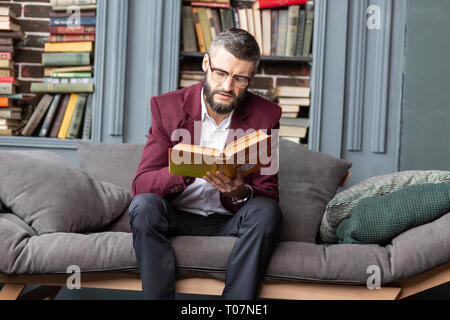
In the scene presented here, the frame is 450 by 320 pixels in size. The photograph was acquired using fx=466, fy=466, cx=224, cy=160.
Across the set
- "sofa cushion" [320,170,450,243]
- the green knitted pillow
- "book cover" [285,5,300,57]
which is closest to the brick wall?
"book cover" [285,5,300,57]

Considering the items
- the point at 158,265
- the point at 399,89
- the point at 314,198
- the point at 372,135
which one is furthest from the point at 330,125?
the point at 158,265

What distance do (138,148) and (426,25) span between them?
5.53ft

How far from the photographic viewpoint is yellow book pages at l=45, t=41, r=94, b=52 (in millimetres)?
2725

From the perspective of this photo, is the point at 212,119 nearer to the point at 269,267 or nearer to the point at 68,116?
the point at 269,267

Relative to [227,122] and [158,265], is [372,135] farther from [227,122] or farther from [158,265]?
[158,265]

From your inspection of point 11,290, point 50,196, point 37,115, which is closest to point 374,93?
point 50,196

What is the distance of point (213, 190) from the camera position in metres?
1.81

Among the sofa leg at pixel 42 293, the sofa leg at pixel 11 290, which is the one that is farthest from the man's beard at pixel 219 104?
the sofa leg at pixel 42 293

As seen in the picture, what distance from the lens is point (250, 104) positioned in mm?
1877

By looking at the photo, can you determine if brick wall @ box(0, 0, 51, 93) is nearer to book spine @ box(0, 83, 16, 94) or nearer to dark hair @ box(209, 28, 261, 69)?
book spine @ box(0, 83, 16, 94)

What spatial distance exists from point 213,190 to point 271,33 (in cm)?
134

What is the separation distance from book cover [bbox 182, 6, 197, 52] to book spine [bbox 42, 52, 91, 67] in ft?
1.87
